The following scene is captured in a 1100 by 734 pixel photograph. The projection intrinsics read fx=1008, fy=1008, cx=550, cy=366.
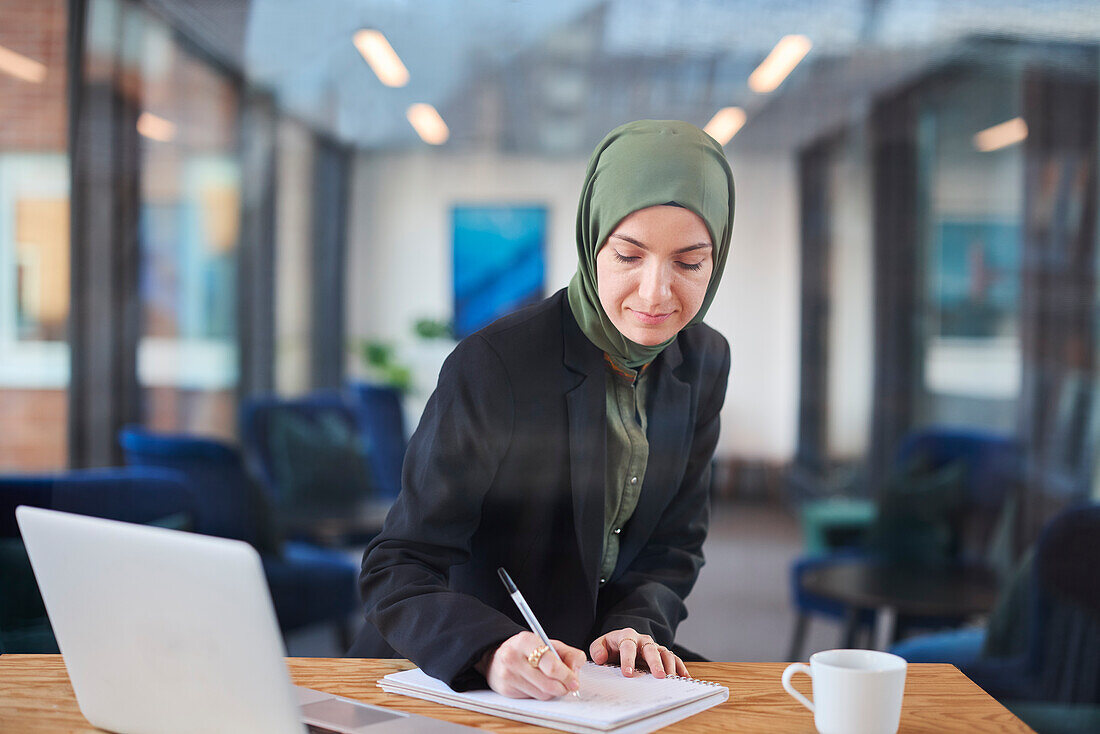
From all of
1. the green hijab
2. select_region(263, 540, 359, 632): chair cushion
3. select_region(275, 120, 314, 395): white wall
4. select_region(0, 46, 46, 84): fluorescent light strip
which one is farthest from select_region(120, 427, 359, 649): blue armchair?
the green hijab

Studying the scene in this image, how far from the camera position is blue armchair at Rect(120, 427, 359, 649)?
248cm

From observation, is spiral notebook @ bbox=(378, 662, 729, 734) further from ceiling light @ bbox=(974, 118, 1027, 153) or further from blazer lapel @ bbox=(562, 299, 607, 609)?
ceiling light @ bbox=(974, 118, 1027, 153)

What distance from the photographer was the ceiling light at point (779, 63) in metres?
2.47

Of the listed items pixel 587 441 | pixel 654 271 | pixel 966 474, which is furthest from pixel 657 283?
pixel 966 474

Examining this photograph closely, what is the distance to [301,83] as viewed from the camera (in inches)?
99.3

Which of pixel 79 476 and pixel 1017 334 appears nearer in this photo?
pixel 79 476

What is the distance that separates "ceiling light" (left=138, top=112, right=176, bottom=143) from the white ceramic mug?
2237 millimetres

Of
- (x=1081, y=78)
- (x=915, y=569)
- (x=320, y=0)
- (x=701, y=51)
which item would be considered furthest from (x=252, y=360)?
(x=1081, y=78)

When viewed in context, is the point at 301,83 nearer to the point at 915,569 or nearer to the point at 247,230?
the point at 247,230

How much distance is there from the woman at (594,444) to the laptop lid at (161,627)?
232mm

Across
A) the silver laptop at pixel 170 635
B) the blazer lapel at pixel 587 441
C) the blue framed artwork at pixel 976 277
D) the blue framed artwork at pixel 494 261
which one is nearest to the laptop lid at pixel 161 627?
the silver laptop at pixel 170 635

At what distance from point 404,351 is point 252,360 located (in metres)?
0.41

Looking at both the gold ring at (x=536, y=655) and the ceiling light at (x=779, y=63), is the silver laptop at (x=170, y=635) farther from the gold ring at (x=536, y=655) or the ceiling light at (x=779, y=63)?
the ceiling light at (x=779, y=63)

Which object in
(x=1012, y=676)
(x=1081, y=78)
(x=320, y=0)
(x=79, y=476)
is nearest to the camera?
(x=1012, y=676)
